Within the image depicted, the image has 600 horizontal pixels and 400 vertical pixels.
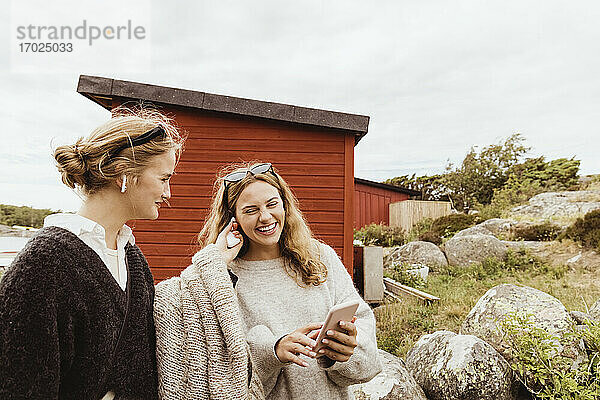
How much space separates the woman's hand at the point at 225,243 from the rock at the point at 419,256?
1127 cm

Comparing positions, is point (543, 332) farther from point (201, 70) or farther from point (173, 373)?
point (201, 70)

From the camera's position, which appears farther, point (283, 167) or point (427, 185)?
point (427, 185)

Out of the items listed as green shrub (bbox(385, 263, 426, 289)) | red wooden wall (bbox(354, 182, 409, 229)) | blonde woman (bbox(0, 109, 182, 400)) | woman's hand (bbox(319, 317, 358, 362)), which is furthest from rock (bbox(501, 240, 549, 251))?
blonde woman (bbox(0, 109, 182, 400))

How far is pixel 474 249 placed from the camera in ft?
42.8

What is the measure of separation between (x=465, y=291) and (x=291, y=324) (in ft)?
26.5

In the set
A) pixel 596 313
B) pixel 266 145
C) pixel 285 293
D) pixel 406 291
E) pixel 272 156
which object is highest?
pixel 266 145

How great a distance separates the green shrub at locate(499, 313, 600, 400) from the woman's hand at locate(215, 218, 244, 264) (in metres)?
3.26

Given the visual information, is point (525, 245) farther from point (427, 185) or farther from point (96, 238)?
point (427, 185)

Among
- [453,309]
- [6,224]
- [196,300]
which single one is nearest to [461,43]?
[453,309]

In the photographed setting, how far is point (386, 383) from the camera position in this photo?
14.9 ft

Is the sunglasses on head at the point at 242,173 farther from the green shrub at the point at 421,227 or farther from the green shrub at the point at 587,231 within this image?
the green shrub at the point at 421,227

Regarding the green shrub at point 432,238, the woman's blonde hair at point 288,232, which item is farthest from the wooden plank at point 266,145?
the green shrub at point 432,238

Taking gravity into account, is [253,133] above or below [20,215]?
above

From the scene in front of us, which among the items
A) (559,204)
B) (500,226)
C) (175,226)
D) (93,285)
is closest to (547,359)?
(175,226)
